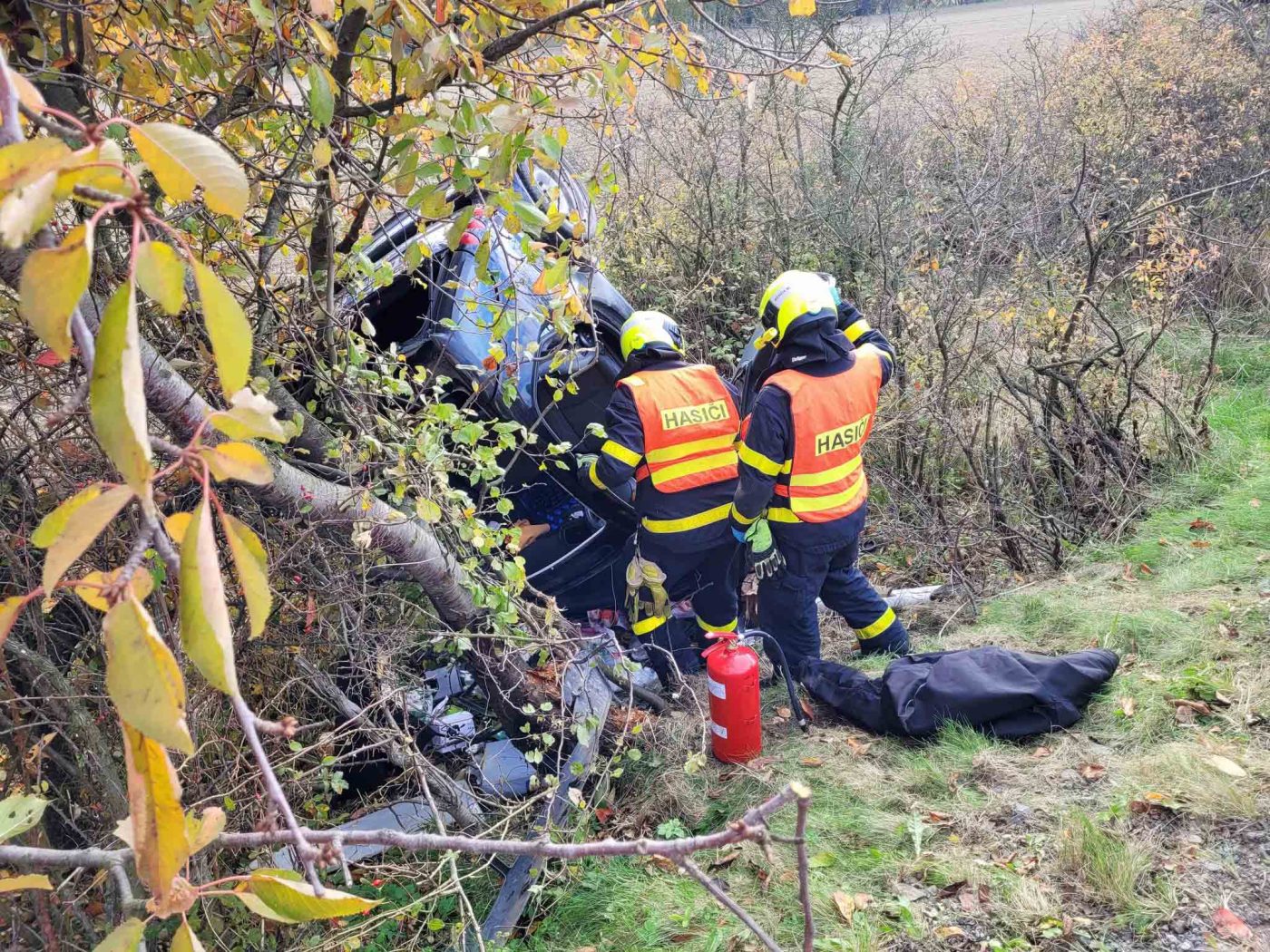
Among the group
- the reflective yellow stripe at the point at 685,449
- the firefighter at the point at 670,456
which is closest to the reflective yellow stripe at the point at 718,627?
the firefighter at the point at 670,456

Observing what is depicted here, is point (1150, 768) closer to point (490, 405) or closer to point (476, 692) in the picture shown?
point (476, 692)

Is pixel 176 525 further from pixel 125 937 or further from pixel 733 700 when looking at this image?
pixel 733 700

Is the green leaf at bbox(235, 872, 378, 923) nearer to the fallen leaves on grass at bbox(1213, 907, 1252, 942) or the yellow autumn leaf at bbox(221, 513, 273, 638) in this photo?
the yellow autumn leaf at bbox(221, 513, 273, 638)

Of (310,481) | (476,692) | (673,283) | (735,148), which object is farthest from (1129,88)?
(310,481)

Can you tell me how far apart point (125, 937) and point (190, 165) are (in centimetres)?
63

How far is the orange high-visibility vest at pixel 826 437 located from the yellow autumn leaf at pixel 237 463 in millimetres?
3544

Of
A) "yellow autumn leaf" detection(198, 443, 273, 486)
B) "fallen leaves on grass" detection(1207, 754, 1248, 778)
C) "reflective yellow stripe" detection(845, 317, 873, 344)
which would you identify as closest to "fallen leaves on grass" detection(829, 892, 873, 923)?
"fallen leaves on grass" detection(1207, 754, 1248, 778)

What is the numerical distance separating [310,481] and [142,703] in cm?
177

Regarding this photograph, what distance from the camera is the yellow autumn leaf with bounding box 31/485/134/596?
1.68ft

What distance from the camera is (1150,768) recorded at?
286 centimetres

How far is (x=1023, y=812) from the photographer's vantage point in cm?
285

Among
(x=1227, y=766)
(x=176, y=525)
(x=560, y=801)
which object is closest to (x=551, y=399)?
(x=560, y=801)

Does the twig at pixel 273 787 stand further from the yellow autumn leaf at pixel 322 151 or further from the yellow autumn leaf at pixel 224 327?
the yellow autumn leaf at pixel 322 151

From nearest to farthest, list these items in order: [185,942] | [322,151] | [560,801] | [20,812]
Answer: [185,942], [20,812], [322,151], [560,801]
